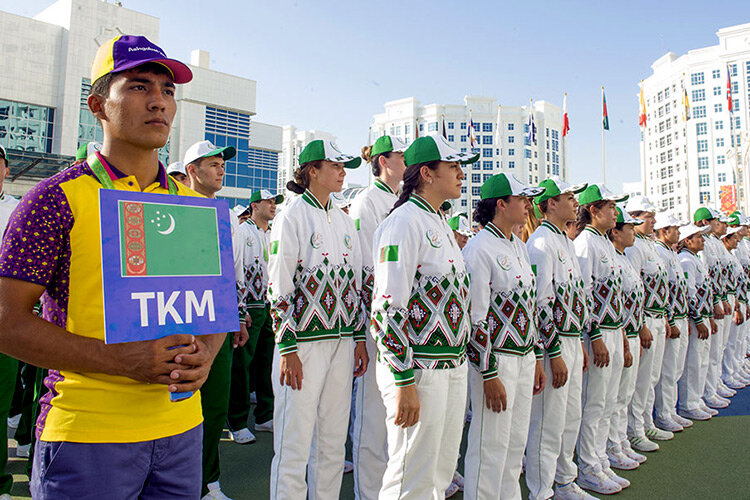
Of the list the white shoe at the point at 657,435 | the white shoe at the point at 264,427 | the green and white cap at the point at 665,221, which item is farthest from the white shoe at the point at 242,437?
the green and white cap at the point at 665,221

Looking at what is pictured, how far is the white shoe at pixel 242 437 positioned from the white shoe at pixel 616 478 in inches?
124

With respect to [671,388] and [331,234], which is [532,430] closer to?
[331,234]

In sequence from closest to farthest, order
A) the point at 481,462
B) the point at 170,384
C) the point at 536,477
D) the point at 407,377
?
the point at 170,384
the point at 407,377
the point at 481,462
the point at 536,477

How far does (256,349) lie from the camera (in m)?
5.83

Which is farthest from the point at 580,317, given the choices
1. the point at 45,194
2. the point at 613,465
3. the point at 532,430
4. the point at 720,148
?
the point at 720,148

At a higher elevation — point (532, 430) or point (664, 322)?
point (664, 322)

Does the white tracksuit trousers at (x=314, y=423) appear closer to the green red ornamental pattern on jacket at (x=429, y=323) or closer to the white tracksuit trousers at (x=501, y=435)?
A: the green red ornamental pattern on jacket at (x=429, y=323)

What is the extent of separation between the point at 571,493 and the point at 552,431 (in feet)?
1.79

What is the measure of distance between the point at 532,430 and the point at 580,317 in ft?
2.98

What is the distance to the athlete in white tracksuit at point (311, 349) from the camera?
2.94 m

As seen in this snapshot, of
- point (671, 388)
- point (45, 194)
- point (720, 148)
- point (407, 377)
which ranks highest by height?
point (720, 148)

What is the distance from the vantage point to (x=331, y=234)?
3283 millimetres

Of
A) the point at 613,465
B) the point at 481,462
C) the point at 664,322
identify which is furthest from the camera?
the point at 664,322

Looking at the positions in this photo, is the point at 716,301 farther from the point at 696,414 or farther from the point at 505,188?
the point at 505,188
